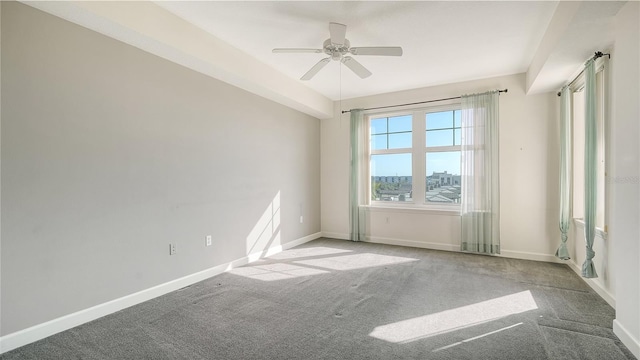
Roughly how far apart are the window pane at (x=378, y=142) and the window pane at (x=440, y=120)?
81 cm

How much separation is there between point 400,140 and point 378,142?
1.39 ft

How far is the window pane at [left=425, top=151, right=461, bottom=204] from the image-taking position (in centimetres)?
472

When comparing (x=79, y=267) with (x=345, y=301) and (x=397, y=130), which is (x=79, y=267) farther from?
(x=397, y=130)

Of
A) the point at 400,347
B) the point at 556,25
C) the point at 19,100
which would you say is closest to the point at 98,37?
the point at 19,100

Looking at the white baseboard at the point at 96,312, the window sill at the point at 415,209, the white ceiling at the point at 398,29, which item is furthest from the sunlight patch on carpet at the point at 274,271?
the white ceiling at the point at 398,29

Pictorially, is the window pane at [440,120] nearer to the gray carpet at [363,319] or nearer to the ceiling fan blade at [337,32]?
the gray carpet at [363,319]

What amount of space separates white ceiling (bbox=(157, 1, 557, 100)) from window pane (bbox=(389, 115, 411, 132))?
1.13 m

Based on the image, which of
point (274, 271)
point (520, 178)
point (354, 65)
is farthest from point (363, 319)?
point (520, 178)

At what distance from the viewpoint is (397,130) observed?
5.23 m

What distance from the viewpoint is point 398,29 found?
2.93 meters

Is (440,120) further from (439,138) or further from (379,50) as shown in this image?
(379,50)

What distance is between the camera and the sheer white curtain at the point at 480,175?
4254mm

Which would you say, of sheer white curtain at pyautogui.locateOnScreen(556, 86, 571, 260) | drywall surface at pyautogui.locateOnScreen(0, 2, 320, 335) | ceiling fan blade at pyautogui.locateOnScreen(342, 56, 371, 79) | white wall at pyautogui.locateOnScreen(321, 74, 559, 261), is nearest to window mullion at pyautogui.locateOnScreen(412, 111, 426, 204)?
white wall at pyautogui.locateOnScreen(321, 74, 559, 261)

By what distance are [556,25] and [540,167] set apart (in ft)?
7.12
